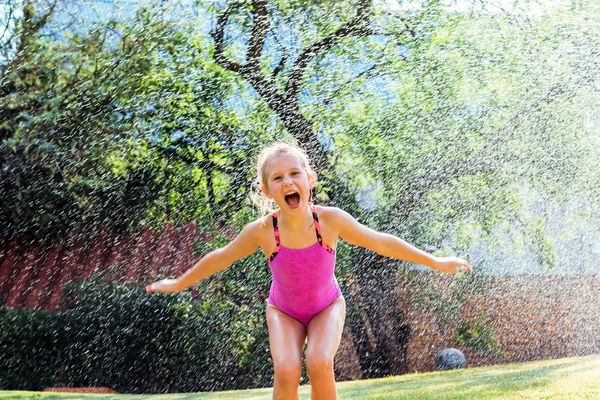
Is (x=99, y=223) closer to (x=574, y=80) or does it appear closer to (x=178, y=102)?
(x=178, y=102)

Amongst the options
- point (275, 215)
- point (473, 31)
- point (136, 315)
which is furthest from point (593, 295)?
point (275, 215)

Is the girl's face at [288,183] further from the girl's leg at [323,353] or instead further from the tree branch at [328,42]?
the tree branch at [328,42]

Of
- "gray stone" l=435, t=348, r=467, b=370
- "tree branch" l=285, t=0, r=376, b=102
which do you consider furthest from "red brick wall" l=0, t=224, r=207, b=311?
"gray stone" l=435, t=348, r=467, b=370

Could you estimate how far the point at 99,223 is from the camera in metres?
9.98

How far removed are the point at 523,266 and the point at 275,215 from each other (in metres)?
7.11

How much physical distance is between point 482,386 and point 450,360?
3092mm

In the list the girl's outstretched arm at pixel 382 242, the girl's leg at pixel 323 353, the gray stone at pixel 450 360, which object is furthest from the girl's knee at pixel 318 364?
the gray stone at pixel 450 360

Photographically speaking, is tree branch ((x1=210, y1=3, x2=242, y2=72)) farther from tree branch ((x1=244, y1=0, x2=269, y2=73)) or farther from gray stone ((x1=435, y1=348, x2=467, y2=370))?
gray stone ((x1=435, y1=348, x2=467, y2=370))

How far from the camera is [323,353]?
10.5 feet

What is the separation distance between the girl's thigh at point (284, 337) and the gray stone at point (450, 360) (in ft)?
17.8

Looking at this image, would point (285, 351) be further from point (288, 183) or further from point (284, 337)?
point (288, 183)

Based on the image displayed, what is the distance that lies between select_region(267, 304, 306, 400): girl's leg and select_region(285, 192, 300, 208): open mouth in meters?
0.47

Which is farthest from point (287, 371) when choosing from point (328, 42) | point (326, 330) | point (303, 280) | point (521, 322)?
point (328, 42)

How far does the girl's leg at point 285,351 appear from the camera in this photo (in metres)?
3.21
